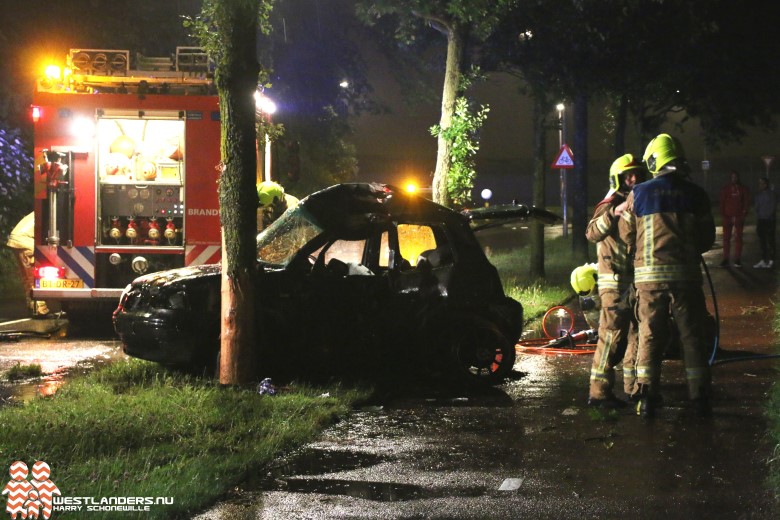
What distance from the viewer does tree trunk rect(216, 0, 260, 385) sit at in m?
8.93

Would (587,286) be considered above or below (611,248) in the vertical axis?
below

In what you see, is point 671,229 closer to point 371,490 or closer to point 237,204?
point 371,490

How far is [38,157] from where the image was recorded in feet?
40.8

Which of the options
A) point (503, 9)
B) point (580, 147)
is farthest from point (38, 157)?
point (580, 147)

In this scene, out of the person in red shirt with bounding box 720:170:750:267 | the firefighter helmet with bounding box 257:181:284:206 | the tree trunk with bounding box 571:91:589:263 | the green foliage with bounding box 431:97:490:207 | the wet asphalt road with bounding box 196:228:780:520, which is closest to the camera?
the wet asphalt road with bounding box 196:228:780:520

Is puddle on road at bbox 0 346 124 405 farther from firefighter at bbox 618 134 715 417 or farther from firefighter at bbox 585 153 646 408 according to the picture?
firefighter at bbox 618 134 715 417

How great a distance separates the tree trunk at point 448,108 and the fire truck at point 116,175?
4962 mm

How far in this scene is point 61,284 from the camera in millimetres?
12555

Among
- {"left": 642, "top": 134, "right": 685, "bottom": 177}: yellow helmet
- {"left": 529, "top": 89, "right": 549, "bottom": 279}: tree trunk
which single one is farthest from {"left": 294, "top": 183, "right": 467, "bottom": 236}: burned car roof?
{"left": 529, "top": 89, "right": 549, "bottom": 279}: tree trunk

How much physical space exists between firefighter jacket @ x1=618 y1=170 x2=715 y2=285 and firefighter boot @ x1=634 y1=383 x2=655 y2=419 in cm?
73

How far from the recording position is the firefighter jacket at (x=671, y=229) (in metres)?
7.58

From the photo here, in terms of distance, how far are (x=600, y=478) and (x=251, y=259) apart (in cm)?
375

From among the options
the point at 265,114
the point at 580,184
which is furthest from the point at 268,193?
the point at 580,184

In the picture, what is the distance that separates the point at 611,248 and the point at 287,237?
3.10 metres
